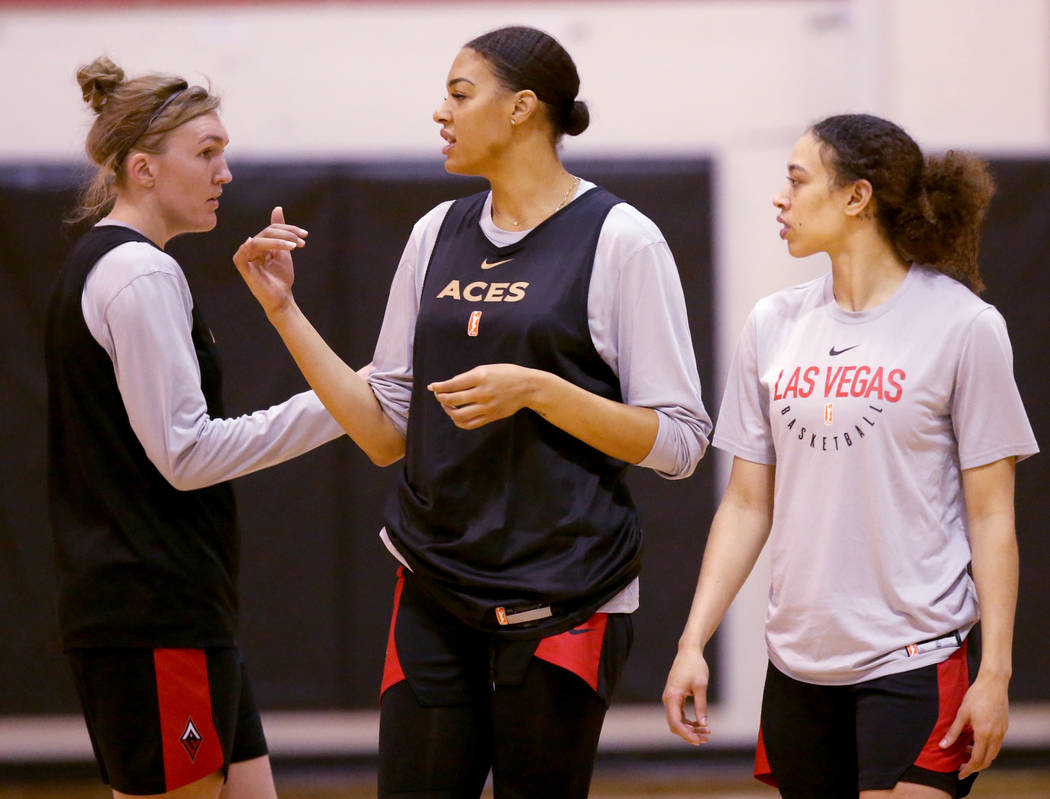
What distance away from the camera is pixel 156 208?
2199 mm

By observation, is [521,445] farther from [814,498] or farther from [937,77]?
[937,77]

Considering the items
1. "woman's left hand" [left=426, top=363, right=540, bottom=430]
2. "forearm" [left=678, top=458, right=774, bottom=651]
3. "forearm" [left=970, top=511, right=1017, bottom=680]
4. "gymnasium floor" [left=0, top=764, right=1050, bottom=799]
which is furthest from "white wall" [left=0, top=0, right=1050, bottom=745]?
"woman's left hand" [left=426, top=363, right=540, bottom=430]

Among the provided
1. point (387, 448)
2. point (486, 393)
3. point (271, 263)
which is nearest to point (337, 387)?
point (387, 448)

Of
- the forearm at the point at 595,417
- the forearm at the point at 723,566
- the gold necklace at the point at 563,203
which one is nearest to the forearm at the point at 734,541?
the forearm at the point at 723,566

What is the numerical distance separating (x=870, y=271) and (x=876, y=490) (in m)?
0.37

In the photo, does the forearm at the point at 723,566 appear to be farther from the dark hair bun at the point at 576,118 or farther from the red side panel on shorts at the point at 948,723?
the dark hair bun at the point at 576,118

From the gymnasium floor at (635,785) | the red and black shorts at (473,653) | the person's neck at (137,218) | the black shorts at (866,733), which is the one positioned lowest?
the gymnasium floor at (635,785)

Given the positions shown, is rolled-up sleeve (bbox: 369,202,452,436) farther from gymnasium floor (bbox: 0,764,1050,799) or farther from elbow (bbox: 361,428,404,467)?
gymnasium floor (bbox: 0,764,1050,799)

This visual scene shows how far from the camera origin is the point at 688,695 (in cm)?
182

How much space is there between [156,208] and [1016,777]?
3525 millimetres

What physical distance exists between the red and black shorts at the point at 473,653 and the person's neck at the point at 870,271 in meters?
0.64

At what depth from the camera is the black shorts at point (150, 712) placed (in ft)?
6.56

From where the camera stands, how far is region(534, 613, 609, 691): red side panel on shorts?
1.74 meters

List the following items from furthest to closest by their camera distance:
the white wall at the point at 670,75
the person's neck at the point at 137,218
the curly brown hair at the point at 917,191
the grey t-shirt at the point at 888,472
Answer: the white wall at the point at 670,75 < the person's neck at the point at 137,218 < the curly brown hair at the point at 917,191 < the grey t-shirt at the point at 888,472
